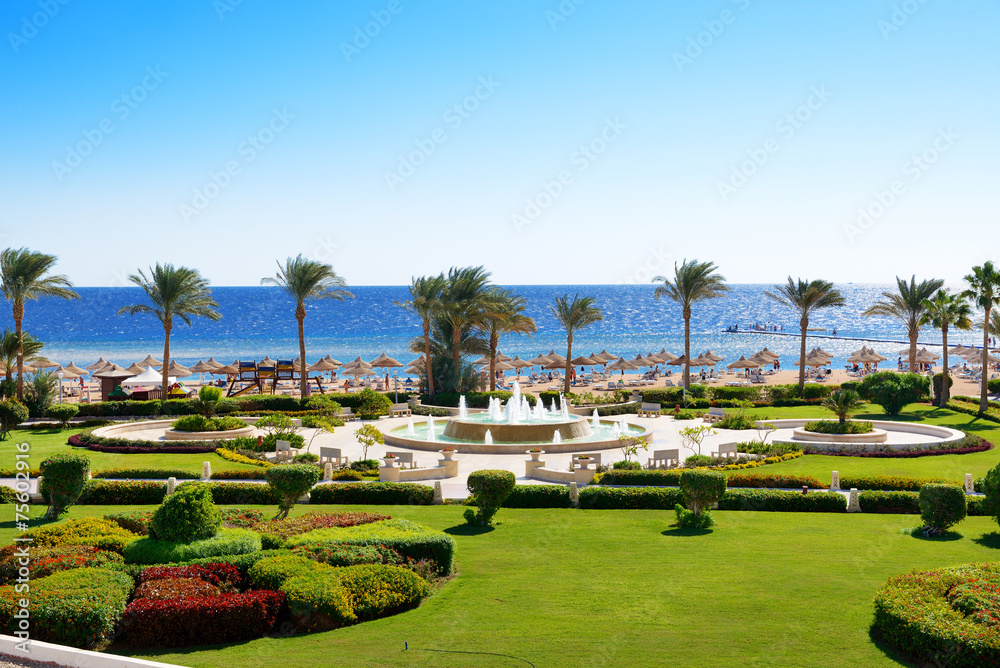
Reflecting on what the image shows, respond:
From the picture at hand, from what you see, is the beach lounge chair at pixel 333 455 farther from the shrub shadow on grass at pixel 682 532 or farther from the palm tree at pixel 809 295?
the palm tree at pixel 809 295

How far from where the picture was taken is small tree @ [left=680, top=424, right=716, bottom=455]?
88.1 ft

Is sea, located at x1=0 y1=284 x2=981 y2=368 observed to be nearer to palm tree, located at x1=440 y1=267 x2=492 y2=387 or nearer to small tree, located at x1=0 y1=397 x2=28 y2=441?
palm tree, located at x1=440 y1=267 x2=492 y2=387

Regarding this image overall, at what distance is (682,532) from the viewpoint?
1748 centimetres

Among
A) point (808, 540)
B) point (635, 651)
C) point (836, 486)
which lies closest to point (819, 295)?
point (836, 486)

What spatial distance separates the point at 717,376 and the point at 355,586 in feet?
202

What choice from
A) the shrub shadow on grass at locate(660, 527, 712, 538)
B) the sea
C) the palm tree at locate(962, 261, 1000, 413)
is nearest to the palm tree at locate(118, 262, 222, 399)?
the shrub shadow on grass at locate(660, 527, 712, 538)

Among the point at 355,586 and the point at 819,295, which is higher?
the point at 819,295

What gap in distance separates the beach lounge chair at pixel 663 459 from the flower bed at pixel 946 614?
1347 centimetres

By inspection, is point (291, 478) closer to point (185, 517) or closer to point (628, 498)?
point (185, 517)

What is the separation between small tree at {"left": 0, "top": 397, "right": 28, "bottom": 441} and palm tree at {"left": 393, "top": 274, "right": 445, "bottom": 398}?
18601 mm

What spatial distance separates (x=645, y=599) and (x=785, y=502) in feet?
31.8

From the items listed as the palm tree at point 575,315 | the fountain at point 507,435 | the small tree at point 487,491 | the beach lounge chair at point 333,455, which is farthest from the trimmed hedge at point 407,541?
the palm tree at point 575,315

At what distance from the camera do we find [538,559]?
49.1 feet

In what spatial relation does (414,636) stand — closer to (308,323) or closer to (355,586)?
(355,586)
